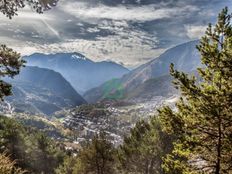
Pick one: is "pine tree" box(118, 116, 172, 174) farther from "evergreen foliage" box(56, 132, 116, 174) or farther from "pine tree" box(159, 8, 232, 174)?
"pine tree" box(159, 8, 232, 174)

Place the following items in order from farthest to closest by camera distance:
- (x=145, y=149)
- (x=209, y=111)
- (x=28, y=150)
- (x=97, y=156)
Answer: (x=28, y=150)
(x=145, y=149)
(x=97, y=156)
(x=209, y=111)

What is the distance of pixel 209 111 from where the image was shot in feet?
56.5

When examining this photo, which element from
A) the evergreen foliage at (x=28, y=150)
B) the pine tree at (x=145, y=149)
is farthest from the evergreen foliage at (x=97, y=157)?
the evergreen foliage at (x=28, y=150)

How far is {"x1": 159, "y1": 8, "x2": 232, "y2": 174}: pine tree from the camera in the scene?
17031 mm

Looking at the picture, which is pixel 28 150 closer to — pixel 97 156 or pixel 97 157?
pixel 97 157

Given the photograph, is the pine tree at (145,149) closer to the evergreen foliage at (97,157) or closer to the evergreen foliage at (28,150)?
the evergreen foliage at (97,157)

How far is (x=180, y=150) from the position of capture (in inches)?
713

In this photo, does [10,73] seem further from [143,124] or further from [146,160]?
[143,124]

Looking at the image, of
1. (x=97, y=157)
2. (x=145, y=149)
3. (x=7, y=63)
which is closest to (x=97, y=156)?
(x=97, y=157)

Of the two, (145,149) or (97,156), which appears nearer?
(97,156)

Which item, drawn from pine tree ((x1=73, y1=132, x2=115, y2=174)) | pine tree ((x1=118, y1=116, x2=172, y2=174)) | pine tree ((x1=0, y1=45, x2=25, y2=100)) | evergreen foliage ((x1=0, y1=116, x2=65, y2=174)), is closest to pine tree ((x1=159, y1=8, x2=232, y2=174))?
pine tree ((x1=0, y1=45, x2=25, y2=100))

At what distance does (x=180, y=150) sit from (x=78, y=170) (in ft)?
136

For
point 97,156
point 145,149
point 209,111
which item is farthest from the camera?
point 145,149

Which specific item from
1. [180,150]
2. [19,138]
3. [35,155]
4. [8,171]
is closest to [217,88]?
[180,150]
